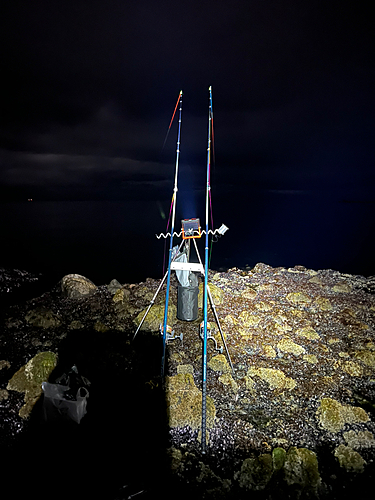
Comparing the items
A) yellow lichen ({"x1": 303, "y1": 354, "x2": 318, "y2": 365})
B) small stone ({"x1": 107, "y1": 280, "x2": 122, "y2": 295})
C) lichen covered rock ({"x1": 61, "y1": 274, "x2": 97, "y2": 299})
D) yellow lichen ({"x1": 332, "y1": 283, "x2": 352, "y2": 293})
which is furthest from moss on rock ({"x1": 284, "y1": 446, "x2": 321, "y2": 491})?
lichen covered rock ({"x1": 61, "y1": 274, "x2": 97, "y2": 299})

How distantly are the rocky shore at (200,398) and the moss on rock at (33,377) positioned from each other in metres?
0.02

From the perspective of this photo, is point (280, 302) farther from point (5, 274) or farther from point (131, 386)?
point (5, 274)

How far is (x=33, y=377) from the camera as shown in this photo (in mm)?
5285

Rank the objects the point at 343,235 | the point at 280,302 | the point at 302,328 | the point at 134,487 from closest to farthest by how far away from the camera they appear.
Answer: the point at 134,487 < the point at 302,328 < the point at 280,302 < the point at 343,235

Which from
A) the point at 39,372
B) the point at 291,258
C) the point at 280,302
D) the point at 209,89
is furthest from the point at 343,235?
the point at 39,372

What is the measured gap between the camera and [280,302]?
9.34 m

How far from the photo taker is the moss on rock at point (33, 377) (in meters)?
5.05

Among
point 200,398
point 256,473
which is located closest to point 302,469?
point 256,473

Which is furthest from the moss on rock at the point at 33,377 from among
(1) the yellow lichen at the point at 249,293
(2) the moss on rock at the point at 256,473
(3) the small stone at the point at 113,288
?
(1) the yellow lichen at the point at 249,293

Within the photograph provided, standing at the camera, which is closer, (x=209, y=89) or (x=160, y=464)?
(x=160, y=464)

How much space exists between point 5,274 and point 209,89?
1306 cm

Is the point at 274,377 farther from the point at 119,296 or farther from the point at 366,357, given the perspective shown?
the point at 119,296

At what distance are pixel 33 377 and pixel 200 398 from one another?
10.9 ft

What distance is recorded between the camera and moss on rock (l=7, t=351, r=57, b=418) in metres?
5.05
